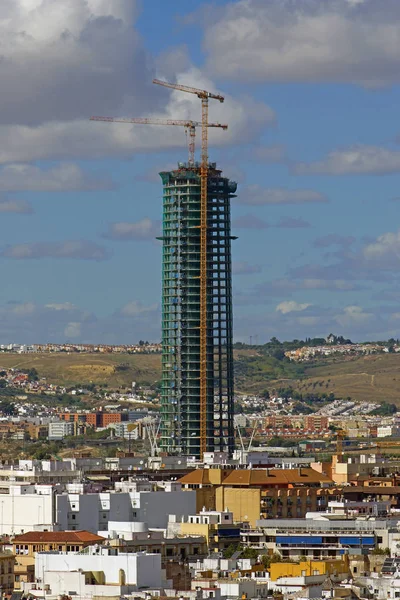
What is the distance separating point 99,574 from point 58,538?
18.8m

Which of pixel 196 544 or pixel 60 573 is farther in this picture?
pixel 196 544

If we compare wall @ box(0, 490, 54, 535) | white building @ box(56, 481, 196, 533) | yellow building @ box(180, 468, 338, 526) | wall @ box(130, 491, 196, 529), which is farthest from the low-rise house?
yellow building @ box(180, 468, 338, 526)

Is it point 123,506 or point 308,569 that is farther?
point 123,506

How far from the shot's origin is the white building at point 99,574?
106438 mm

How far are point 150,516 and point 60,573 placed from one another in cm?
4551

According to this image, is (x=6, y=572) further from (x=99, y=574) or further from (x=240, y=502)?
(x=240, y=502)

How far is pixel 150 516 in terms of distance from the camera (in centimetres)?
15512

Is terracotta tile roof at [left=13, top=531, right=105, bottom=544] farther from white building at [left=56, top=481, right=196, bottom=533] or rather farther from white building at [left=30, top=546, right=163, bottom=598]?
white building at [left=56, top=481, right=196, bottom=533]

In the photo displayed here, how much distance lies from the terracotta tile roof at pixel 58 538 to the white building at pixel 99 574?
39.4ft

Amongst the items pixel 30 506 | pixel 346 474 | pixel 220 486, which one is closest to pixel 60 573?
pixel 30 506

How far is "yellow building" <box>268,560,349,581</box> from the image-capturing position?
11738 cm

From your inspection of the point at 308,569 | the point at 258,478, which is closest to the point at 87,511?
the point at 258,478

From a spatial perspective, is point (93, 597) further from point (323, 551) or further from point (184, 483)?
point (184, 483)

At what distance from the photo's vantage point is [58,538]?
420 feet
